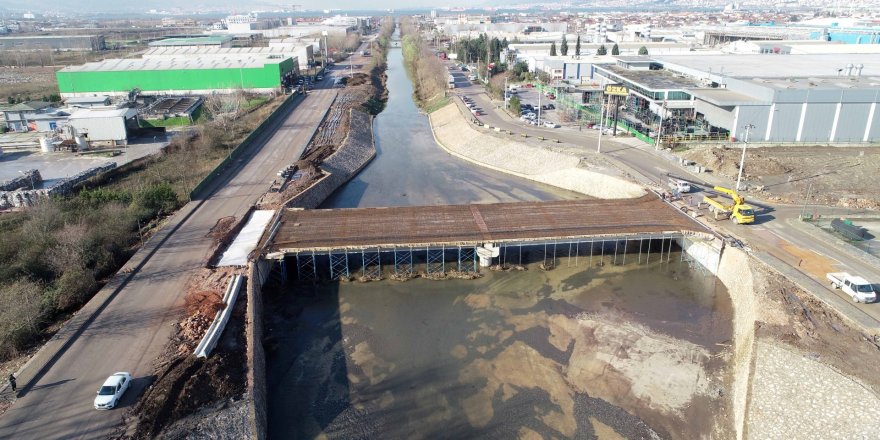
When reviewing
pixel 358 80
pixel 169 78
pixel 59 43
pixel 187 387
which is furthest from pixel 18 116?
pixel 59 43

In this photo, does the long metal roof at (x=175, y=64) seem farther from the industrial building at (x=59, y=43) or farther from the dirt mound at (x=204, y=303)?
the industrial building at (x=59, y=43)

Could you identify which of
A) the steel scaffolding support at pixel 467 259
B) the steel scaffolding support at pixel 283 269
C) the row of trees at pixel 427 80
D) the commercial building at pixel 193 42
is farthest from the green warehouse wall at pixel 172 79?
the steel scaffolding support at pixel 467 259

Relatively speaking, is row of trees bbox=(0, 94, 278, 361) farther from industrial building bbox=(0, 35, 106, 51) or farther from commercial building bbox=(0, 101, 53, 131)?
industrial building bbox=(0, 35, 106, 51)

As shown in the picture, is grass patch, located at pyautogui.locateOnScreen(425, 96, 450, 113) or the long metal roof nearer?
grass patch, located at pyautogui.locateOnScreen(425, 96, 450, 113)

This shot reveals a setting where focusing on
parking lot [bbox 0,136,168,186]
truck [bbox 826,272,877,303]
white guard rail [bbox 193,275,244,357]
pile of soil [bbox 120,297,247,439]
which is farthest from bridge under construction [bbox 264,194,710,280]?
parking lot [bbox 0,136,168,186]

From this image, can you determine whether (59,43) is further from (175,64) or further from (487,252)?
(487,252)

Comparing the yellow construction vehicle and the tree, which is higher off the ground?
the tree
